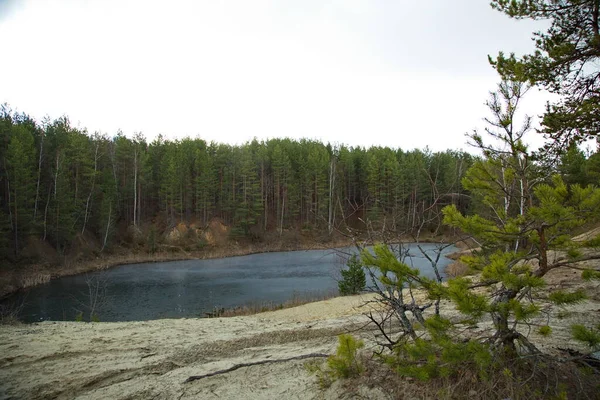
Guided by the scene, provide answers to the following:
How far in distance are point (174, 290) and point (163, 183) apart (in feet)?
102

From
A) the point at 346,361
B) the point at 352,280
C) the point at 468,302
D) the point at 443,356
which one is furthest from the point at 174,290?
the point at 468,302

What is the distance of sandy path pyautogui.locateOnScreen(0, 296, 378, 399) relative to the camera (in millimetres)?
4910

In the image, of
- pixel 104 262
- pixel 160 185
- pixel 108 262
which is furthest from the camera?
pixel 160 185

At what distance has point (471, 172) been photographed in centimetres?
407

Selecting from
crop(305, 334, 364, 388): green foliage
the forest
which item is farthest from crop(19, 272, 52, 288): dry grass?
crop(305, 334, 364, 388): green foliage

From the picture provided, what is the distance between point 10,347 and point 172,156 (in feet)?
150

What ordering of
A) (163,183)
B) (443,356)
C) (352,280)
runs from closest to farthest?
(443,356) → (352,280) → (163,183)

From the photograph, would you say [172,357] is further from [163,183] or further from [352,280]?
[163,183]

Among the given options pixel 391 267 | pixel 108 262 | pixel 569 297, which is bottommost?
pixel 108 262

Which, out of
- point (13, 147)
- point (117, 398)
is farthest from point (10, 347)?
point (13, 147)

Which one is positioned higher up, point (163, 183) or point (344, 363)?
point (163, 183)

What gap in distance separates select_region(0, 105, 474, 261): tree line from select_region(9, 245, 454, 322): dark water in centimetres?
729

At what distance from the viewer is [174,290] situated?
22.7 meters

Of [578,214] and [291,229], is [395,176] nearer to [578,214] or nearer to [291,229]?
[291,229]
